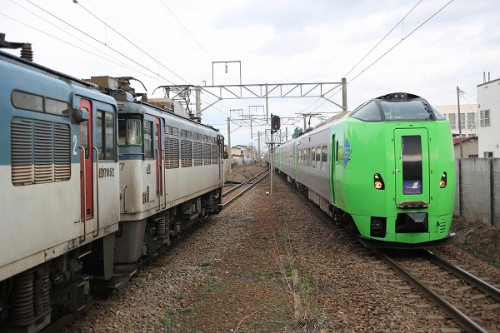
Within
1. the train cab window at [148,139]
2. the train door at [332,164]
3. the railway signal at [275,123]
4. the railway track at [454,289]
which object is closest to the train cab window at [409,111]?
the train door at [332,164]

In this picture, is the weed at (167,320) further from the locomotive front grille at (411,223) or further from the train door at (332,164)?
the train door at (332,164)

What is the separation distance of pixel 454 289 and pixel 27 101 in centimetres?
625

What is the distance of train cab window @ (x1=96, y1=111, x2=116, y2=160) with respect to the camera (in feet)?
19.2

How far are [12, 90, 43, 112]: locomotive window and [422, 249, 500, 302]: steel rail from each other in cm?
616

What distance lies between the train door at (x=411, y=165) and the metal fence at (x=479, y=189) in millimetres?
3104

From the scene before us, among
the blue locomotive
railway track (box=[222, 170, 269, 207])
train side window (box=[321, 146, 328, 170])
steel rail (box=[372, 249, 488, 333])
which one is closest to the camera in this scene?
the blue locomotive

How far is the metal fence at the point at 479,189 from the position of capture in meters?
10.6

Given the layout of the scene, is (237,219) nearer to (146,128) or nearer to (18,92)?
(146,128)

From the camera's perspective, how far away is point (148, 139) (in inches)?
308

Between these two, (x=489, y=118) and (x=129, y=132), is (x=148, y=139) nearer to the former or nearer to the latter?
(x=129, y=132)

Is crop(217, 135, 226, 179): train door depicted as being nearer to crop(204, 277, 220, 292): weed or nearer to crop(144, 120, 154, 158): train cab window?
crop(144, 120, 154, 158): train cab window

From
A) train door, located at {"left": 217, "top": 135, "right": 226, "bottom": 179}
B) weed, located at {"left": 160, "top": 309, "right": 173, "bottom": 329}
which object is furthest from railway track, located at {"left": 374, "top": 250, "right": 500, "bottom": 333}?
train door, located at {"left": 217, "top": 135, "right": 226, "bottom": 179}

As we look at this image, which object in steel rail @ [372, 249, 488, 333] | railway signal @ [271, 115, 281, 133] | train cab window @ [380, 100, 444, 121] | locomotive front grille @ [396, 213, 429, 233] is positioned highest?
railway signal @ [271, 115, 281, 133]

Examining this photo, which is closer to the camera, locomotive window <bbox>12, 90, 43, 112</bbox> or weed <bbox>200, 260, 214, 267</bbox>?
locomotive window <bbox>12, 90, 43, 112</bbox>
